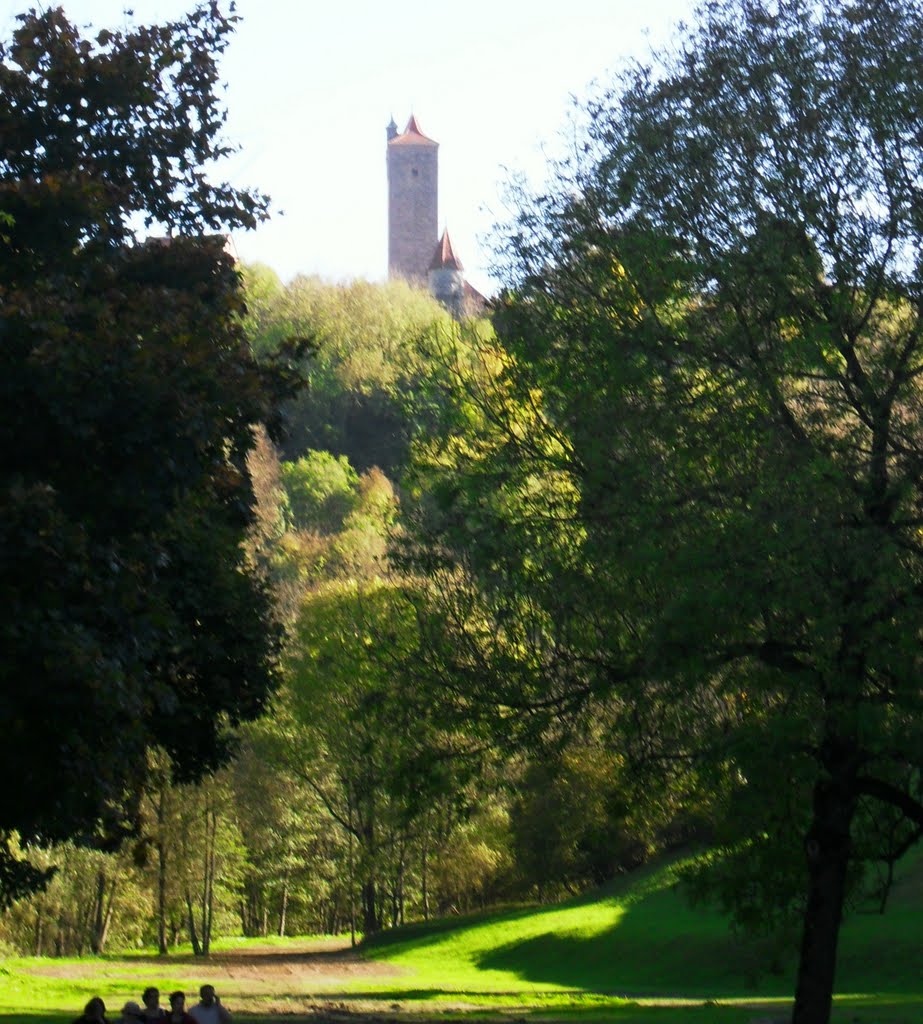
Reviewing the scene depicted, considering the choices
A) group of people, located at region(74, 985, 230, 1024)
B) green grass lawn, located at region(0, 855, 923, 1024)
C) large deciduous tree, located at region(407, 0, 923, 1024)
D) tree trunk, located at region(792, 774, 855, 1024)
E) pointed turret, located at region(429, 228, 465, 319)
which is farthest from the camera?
pointed turret, located at region(429, 228, 465, 319)

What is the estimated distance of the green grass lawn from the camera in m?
25.2

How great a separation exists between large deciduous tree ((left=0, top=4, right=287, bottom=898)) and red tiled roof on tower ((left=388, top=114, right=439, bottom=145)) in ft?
568

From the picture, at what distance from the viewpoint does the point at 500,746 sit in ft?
61.1

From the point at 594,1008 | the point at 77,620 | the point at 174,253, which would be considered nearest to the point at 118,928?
the point at 594,1008

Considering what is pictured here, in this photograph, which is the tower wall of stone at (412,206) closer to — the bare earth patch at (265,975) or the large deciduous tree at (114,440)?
the bare earth patch at (265,975)

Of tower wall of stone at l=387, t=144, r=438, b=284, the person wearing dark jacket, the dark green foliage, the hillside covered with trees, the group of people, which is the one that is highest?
tower wall of stone at l=387, t=144, r=438, b=284

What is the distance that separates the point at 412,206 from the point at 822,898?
177852mm

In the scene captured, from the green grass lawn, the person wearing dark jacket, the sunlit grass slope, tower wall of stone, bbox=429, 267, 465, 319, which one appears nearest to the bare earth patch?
the green grass lawn

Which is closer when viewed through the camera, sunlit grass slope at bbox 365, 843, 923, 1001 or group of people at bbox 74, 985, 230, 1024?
group of people at bbox 74, 985, 230, 1024

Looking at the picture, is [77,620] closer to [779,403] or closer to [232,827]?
[779,403]

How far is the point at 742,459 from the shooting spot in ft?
53.6

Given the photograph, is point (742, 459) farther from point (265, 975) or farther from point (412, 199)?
point (412, 199)

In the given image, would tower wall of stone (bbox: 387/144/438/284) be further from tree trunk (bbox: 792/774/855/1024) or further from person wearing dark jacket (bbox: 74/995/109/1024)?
person wearing dark jacket (bbox: 74/995/109/1024)

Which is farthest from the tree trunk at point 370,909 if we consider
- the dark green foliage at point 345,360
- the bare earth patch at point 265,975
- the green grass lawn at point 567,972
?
the dark green foliage at point 345,360
